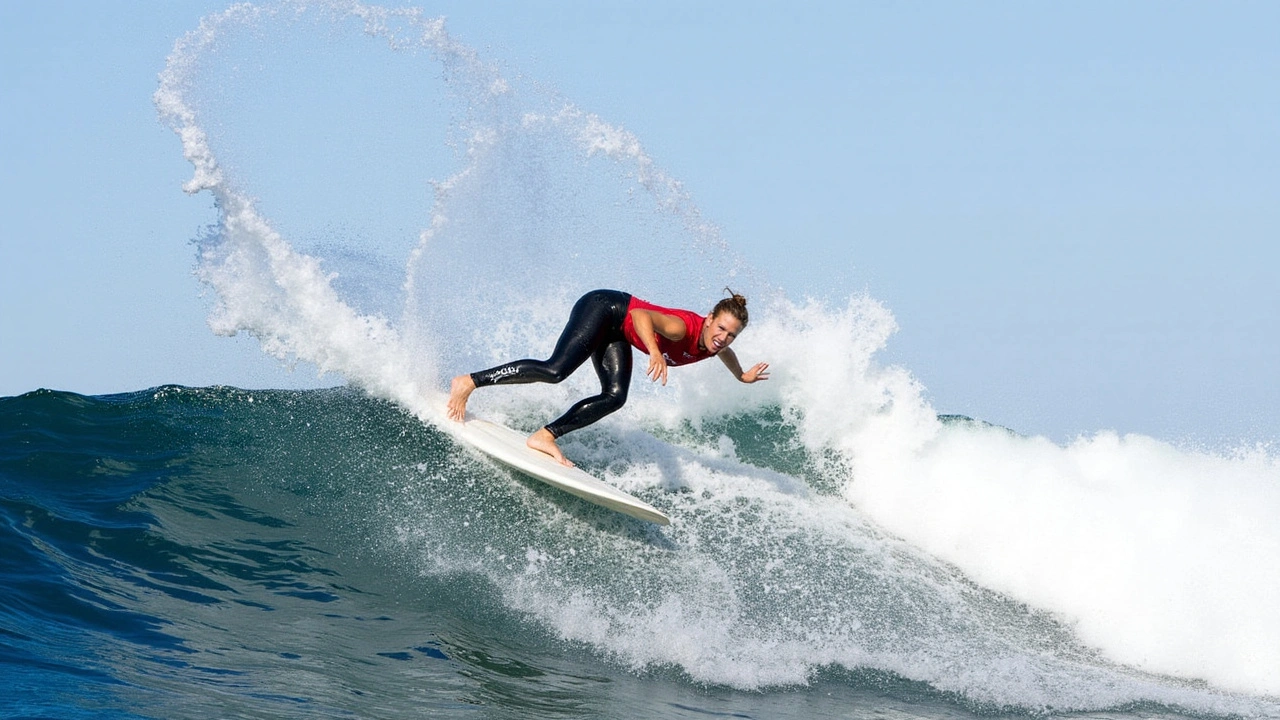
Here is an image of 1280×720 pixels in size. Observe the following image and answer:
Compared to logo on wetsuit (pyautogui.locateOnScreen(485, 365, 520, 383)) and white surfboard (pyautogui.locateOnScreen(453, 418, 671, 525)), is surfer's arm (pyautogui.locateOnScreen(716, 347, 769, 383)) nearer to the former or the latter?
white surfboard (pyautogui.locateOnScreen(453, 418, 671, 525))

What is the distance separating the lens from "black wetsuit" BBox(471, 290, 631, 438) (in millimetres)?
6770

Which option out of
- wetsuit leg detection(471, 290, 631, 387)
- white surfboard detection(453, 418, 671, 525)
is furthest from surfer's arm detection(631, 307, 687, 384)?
white surfboard detection(453, 418, 671, 525)

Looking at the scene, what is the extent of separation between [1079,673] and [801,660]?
1.94 m

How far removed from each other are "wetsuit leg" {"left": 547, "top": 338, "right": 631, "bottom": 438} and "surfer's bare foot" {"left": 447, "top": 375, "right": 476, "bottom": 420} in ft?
2.40

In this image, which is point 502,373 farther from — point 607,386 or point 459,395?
point 607,386

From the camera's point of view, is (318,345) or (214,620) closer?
(214,620)

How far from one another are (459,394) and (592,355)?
1014 mm

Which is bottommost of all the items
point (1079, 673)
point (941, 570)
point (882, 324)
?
point (1079, 673)

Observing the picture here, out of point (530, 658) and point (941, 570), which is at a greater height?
point (941, 570)

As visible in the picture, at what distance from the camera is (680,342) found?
260 inches

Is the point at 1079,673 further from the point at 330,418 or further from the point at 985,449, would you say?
the point at 330,418

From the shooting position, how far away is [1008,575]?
7.72 metres

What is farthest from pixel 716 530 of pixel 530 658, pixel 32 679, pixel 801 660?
pixel 32 679

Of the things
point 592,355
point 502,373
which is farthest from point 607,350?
point 502,373
